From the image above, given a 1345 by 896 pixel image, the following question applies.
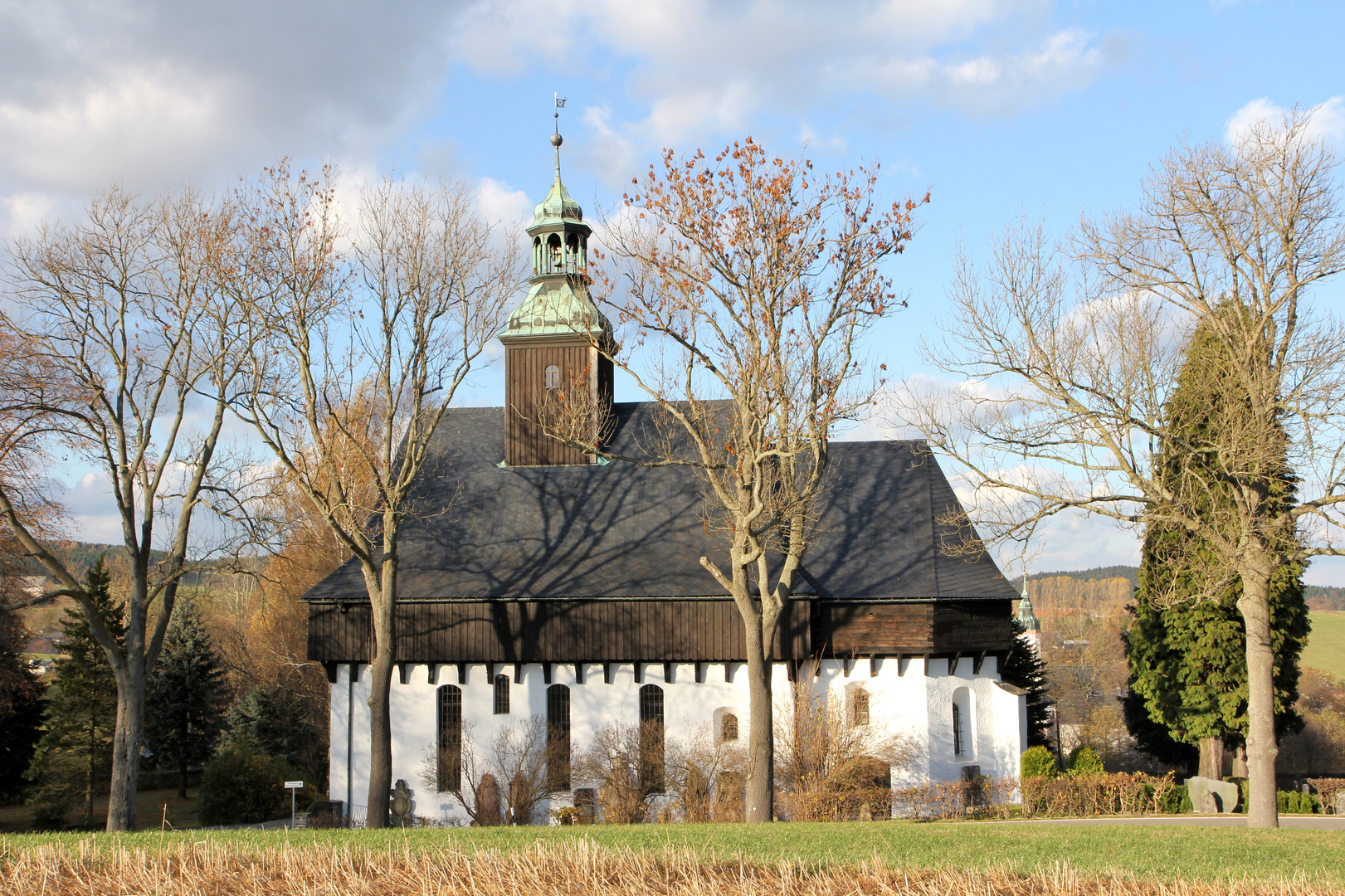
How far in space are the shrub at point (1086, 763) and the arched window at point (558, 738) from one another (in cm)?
1114

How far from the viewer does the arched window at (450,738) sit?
23.8 meters

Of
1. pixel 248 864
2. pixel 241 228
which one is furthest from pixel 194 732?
pixel 248 864

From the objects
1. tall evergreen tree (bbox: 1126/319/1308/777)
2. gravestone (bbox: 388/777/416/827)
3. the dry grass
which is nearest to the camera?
the dry grass

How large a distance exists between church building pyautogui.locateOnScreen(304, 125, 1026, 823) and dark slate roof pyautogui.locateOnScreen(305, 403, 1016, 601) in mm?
61

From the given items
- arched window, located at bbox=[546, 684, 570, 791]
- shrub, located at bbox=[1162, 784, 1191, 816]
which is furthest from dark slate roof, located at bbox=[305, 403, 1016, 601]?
shrub, located at bbox=[1162, 784, 1191, 816]

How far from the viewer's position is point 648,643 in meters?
23.7

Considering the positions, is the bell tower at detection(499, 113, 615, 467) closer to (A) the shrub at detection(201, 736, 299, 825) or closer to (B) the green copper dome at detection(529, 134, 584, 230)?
→ (B) the green copper dome at detection(529, 134, 584, 230)

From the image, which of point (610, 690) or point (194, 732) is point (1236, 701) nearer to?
point (610, 690)

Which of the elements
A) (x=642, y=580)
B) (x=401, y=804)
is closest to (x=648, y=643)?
(x=642, y=580)

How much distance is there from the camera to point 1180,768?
29.2m

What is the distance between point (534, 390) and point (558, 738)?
9743 mm

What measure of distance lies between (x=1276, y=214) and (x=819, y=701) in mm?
13242

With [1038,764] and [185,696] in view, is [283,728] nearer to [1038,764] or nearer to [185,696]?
[185,696]

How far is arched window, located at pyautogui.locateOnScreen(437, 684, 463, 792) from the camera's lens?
78.1ft
